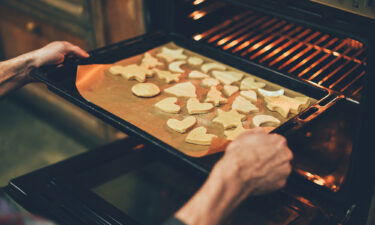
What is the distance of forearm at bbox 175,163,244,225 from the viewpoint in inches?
40.0

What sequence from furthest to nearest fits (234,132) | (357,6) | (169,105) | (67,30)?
(67,30) → (169,105) → (234,132) → (357,6)

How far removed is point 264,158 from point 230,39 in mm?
814

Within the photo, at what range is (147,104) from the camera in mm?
1430

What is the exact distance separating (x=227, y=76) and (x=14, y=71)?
696 mm

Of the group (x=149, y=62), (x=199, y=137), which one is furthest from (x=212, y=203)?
(x=149, y=62)

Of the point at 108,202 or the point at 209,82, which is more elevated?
the point at 209,82

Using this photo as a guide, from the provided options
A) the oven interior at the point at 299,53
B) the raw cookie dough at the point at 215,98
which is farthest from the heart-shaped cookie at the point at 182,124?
the oven interior at the point at 299,53

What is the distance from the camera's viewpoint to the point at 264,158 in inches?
42.9

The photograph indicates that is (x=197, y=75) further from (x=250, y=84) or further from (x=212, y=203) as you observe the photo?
(x=212, y=203)

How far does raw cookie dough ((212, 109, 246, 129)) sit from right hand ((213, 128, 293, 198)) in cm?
22

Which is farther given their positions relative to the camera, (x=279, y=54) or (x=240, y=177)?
(x=279, y=54)

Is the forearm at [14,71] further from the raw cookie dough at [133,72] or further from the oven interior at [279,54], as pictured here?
the raw cookie dough at [133,72]

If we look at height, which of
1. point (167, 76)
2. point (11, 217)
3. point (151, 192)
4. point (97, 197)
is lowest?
point (151, 192)

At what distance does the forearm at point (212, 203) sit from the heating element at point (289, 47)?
0.61m
